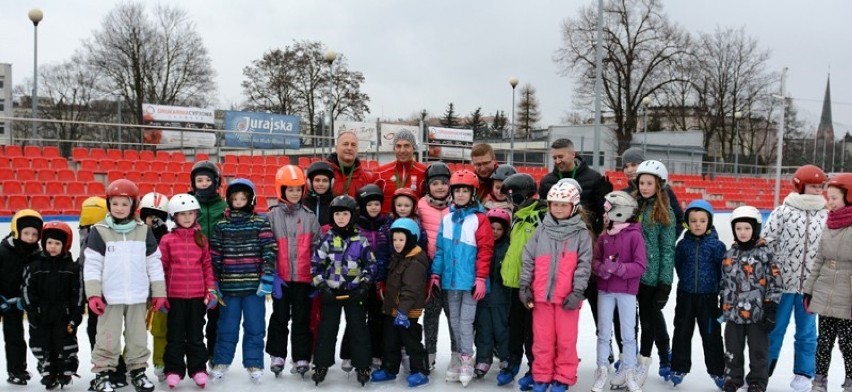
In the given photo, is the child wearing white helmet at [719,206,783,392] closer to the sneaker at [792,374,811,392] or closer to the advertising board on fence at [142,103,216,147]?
the sneaker at [792,374,811,392]

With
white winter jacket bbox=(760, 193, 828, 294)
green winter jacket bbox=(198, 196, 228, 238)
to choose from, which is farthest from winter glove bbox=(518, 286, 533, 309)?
green winter jacket bbox=(198, 196, 228, 238)

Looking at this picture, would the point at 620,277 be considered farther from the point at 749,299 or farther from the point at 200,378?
the point at 200,378

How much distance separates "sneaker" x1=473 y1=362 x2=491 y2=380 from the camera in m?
4.79

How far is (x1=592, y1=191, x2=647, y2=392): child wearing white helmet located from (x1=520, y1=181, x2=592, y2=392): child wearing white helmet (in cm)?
21

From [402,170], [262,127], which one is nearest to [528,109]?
[262,127]

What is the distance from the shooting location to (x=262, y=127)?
21656mm

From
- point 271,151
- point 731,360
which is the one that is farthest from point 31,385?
point 271,151

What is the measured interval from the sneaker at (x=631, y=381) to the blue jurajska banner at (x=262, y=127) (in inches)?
568

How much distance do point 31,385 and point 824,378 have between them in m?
5.62

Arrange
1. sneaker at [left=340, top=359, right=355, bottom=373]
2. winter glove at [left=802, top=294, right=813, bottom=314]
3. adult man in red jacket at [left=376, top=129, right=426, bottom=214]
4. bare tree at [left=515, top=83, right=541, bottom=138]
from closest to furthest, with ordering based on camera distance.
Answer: winter glove at [left=802, top=294, right=813, bottom=314] < sneaker at [left=340, top=359, right=355, bottom=373] < adult man in red jacket at [left=376, top=129, right=426, bottom=214] < bare tree at [left=515, top=83, right=541, bottom=138]

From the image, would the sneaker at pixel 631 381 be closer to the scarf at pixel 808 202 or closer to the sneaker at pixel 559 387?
the sneaker at pixel 559 387

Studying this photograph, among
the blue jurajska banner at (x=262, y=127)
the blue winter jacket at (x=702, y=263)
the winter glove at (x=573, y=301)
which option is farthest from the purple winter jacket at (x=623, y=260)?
the blue jurajska banner at (x=262, y=127)

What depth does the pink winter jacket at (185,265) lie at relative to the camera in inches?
175

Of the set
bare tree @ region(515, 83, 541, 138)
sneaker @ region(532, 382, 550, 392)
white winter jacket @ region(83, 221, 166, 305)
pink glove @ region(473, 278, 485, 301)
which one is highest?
bare tree @ region(515, 83, 541, 138)
